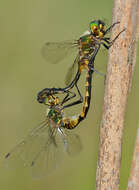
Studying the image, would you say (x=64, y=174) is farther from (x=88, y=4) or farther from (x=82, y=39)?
(x=88, y=4)

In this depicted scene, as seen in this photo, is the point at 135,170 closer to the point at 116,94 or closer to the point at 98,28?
the point at 116,94

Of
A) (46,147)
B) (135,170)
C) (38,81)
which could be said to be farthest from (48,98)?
(135,170)

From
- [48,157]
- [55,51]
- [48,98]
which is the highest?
[55,51]

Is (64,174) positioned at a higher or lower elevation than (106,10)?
lower

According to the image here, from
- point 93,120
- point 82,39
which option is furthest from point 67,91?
point 93,120

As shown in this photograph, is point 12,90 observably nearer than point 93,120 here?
No


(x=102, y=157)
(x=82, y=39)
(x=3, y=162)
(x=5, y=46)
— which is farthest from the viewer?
(x=5, y=46)

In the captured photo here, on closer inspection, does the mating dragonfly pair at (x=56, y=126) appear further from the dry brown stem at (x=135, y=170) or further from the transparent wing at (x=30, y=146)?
the dry brown stem at (x=135, y=170)
